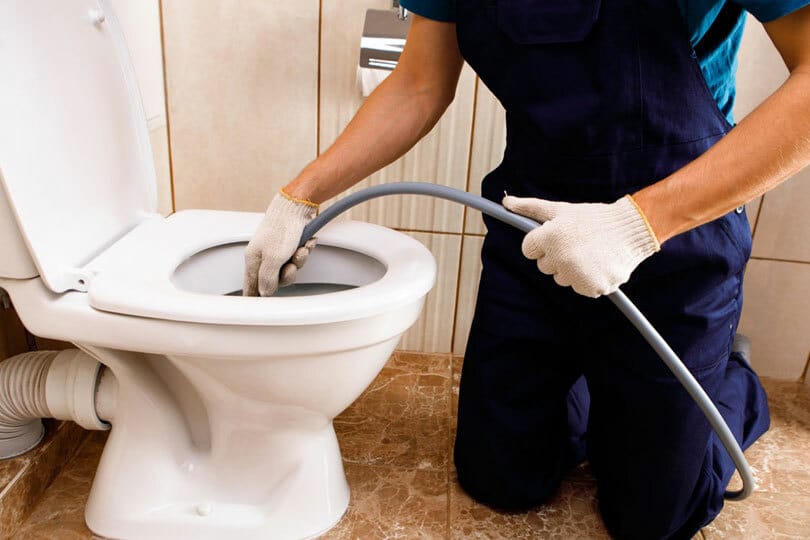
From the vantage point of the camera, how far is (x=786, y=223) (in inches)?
52.9

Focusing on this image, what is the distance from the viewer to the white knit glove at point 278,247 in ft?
2.92

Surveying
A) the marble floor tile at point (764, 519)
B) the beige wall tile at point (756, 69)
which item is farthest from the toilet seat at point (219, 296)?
the beige wall tile at point (756, 69)

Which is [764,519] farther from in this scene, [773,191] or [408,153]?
[408,153]

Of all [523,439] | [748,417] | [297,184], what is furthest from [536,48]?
[748,417]

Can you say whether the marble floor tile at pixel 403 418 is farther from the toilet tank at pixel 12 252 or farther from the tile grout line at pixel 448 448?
the toilet tank at pixel 12 252

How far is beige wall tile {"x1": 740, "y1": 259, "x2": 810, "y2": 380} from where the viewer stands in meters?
1.38

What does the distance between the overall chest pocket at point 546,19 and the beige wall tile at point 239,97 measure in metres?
0.54

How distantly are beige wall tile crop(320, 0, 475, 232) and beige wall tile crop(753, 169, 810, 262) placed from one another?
22.5 inches

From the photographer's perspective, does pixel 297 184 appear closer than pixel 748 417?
Yes

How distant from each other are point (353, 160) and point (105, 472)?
1.74 feet

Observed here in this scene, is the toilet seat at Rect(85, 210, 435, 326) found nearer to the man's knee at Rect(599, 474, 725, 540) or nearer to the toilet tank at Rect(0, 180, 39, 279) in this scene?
the toilet tank at Rect(0, 180, 39, 279)

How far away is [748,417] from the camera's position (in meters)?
1.17

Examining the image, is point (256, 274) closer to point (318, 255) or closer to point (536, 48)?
point (318, 255)

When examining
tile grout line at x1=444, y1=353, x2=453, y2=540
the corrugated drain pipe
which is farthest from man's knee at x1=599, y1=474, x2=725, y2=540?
the corrugated drain pipe
